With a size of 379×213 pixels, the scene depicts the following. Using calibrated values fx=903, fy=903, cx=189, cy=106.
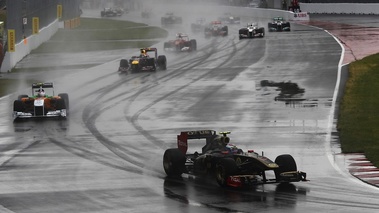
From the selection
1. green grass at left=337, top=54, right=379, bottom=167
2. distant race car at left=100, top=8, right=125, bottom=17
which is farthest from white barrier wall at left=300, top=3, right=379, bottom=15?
green grass at left=337, top=54, right=379, bottom=167

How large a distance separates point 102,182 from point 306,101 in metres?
19.0

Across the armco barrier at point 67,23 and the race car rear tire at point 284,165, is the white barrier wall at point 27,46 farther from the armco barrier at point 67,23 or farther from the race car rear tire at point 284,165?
the race car rear tire at point 284,165

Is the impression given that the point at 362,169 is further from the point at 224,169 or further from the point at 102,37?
the point at 102,37

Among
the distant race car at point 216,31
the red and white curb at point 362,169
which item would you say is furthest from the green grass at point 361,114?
the distant race car at point 216,31

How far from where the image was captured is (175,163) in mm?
23875

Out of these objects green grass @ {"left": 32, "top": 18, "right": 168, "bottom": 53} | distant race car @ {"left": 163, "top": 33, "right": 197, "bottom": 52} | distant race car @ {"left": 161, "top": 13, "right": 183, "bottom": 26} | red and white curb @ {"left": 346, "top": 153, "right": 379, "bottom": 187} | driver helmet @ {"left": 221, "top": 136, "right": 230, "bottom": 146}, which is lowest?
green grass @ {"left": 32, "top": 18, "right": 168, "bottom": 53}

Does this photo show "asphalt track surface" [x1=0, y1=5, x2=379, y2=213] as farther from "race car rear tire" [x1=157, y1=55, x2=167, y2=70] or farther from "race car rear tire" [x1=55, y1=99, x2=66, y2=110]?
"race car rear tire" [x1=157, y1=55, x2=167, y2=70]

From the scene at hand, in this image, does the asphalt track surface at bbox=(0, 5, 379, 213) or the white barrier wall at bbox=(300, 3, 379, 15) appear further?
the white barrier wall at bbox=(300, 3, 379, 15)

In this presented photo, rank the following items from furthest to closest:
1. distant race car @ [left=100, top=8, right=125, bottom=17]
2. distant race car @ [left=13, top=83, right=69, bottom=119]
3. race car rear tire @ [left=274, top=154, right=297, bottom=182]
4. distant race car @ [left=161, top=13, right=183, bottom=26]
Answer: distant race car @ [left=100, top=8, right=125, bottom=17]
distant race car @ [left=161, top=13, right=183, bottom=26]
distant race car @ [left=13, top=83, right=69, bottom=119]
race car rear tire @ [left=274, top=154, right=297, bottom=182]

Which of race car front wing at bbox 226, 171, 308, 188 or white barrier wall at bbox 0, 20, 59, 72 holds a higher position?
race car front wing at bbox 226, 171, 308, 188

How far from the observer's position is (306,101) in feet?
134

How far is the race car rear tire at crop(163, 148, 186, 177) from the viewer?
23859mm

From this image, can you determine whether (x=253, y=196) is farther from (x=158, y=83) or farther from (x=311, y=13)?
(x=311, y=13)

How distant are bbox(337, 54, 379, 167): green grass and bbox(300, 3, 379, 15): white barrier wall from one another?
55244 mm
